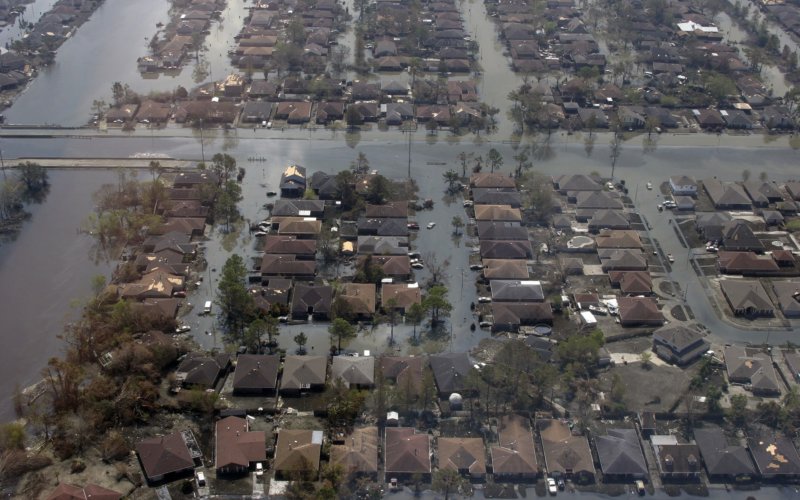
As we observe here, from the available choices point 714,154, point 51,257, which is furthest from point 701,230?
point 51,257

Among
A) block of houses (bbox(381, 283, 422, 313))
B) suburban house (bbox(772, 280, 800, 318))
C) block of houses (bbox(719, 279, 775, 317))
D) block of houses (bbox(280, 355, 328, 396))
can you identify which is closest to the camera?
block of houses (bbox(280, 355, 328, 396))

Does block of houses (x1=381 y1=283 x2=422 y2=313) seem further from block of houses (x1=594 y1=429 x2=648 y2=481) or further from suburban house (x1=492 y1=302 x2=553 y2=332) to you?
block of houses (x1=594 y1=429 x2=648 y2=481)

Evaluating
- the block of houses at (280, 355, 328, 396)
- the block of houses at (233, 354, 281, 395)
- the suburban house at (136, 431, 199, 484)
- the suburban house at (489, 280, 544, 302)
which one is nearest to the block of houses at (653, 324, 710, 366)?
the suburban house at (489, 280, 544, 302)

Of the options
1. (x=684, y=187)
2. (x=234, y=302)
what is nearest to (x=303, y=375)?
(x=234, y=302)

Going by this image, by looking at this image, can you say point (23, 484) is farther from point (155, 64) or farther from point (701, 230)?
point (155, 64)

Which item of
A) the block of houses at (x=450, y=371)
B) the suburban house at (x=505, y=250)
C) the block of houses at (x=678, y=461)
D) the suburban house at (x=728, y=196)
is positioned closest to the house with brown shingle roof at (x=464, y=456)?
the block of houses at (x=450, y=371)

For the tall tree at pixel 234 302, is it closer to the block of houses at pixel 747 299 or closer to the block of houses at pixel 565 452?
the block of houses at pixel 565 452
